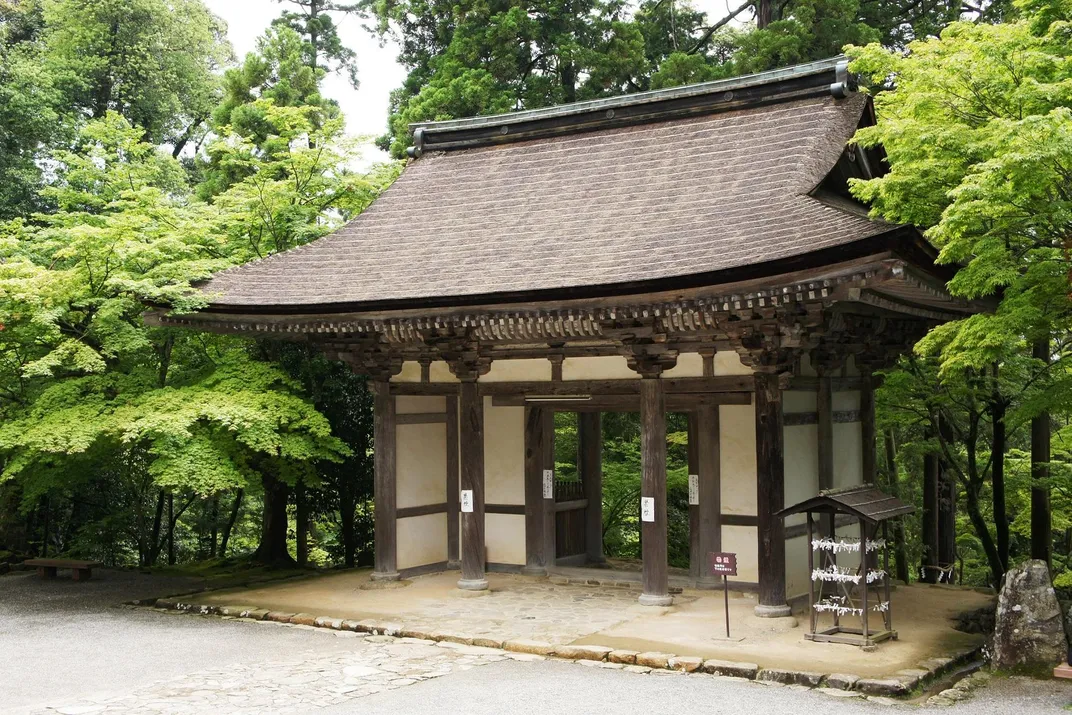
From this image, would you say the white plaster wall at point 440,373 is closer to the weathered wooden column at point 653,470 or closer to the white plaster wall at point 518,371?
the white plaster wall at point 518,371

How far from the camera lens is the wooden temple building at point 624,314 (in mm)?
10516

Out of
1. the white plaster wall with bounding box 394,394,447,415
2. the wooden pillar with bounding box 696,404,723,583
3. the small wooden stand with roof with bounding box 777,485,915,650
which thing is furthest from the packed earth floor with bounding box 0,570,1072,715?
the white plaster wall with bounding box 394,394,447,415

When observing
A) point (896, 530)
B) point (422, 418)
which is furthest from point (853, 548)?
point (896, 530)

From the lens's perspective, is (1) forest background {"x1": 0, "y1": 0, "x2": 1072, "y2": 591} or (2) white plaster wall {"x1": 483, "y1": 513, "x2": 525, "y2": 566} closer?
(1) forest background {"x1": 0, "y1": 0, "x2": 1072, "y2": 591}

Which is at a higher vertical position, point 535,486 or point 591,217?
point 591,217

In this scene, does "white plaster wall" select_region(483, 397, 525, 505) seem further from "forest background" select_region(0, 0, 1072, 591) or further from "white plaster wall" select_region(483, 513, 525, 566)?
"forest background" select_region(0, 0, 1072, 591)

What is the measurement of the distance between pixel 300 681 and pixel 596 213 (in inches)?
267

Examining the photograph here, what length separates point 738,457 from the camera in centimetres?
1224

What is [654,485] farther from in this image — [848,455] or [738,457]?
[848,455]

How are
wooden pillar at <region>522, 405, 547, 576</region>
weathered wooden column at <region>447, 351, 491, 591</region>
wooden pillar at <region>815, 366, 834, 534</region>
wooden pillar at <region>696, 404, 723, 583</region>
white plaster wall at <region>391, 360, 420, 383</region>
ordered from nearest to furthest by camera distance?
wooden pillar at <region>815, 366, 834, 534</region> → wooden pillar at <region>696, 404, 723, 583</region> → weathered wooden column at <region>447, 351, 491, 591</region> → wooden pillar at <region>522, 405, 547, 576</region> → white plaster wall at <region>391, 360, 420, 383</region>

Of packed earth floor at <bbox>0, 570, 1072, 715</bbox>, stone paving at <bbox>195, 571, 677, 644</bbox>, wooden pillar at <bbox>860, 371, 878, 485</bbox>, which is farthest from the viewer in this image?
wooden pillar at <bbox>860, 371, 878, 485</bbox>

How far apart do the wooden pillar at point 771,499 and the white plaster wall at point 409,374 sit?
16.6 ft

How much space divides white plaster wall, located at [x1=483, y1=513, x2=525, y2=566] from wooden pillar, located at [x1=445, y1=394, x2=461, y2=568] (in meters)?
0.50

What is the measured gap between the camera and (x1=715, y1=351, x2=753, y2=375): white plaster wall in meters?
11.8
